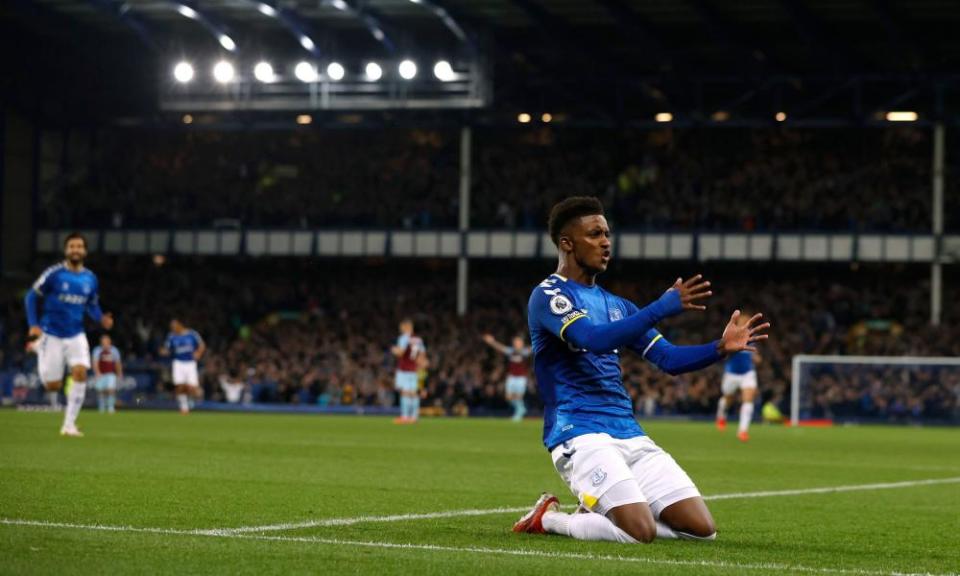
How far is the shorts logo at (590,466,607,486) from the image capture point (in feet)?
29.1

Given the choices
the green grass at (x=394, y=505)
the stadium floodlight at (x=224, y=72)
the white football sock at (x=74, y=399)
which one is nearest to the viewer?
the green grass at (x=394, y=505)

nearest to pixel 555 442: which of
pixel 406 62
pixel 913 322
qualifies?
pixel 406 62

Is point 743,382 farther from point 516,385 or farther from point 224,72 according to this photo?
point 224,72

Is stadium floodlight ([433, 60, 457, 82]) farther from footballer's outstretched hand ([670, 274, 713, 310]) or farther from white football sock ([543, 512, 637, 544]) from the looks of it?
footballer's outstretched hand ([670, 274, 713, 310])

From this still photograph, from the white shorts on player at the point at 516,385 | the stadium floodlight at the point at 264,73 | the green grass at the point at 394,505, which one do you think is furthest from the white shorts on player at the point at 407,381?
the stadium floodlight at the point at 264,73

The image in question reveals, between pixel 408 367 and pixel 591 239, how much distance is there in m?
24.8

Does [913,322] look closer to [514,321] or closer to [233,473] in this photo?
[514,321]

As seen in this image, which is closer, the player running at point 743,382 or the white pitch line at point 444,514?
the white pitch line at point 444,514

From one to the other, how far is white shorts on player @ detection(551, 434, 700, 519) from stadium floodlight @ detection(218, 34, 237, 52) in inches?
1544

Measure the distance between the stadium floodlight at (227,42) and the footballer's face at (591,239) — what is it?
128 ft

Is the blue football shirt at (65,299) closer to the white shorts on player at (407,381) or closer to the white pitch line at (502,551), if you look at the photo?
the white pitch line at (502,551)

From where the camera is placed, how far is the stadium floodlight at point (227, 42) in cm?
4669

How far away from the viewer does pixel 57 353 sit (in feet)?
64.8

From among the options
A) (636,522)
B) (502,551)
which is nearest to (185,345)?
(636,522)
